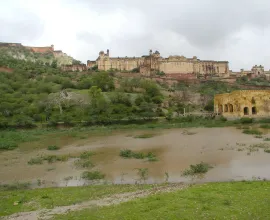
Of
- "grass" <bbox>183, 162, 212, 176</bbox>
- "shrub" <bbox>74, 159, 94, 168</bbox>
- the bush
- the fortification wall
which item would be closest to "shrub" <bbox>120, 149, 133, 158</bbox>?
"shrub" <bbox>74, 159, 94, 168</bbox>

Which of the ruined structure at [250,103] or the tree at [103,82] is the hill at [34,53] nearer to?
the tree at [103,82]

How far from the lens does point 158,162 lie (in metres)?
17.1

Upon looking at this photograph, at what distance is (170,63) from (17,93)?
150 feet

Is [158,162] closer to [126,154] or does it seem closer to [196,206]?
[126,154]

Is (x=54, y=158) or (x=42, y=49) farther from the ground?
(x=42, y=49)

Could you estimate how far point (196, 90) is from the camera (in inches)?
2470

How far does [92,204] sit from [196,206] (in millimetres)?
3486

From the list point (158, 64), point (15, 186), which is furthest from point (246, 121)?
point (158, 64)

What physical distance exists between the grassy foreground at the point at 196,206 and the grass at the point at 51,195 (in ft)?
5.06

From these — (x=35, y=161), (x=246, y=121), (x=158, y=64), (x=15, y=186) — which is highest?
(x=158, y=64)

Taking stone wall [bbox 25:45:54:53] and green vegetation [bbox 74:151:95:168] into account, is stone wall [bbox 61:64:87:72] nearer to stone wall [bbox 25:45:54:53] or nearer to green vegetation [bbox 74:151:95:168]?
stone wall [bbox 25:45:54:53]

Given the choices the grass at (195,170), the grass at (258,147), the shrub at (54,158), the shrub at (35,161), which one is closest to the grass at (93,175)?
the grass at (195,170)

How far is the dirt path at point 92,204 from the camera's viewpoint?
30.9 feet

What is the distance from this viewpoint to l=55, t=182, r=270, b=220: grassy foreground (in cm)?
835
